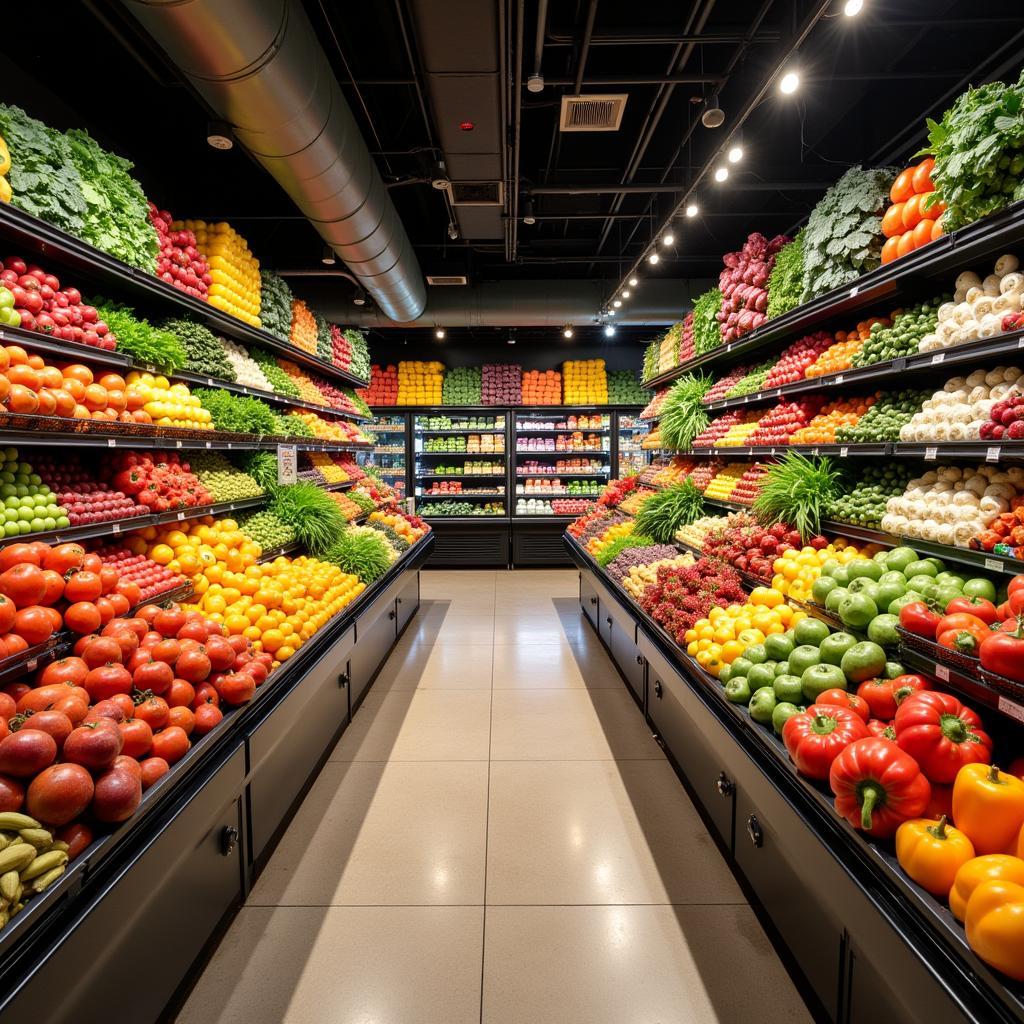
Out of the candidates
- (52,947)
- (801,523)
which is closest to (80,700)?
(52,947)

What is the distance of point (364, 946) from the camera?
2.26 meters

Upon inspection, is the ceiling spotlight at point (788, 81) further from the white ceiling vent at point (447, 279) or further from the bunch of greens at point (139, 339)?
the white ceiling vent at point (447, 279)

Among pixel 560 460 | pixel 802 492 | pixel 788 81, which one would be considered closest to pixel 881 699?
pixel 802 492

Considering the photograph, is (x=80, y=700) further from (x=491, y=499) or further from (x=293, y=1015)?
(x=491, y=499)

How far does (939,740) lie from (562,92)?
4.92m

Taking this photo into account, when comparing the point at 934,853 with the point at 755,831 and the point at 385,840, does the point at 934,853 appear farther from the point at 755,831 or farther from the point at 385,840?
the point at 385,840

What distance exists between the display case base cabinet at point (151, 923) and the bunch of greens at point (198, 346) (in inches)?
102

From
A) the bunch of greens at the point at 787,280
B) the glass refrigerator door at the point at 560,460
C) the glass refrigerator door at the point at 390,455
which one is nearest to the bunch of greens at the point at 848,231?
the bunch of greens at the point at 787,280

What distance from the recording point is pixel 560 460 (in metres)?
10.8

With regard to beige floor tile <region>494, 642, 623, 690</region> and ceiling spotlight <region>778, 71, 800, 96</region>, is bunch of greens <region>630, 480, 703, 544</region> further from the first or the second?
ceiling spotlight <region>778, 71, 800, 96</region>

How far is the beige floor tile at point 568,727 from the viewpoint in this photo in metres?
3.81

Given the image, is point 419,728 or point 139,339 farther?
point 419,728

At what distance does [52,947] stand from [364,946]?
117 centimetres

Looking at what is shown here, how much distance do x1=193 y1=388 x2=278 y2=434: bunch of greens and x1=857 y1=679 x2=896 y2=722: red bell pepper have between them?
3.77 meters
